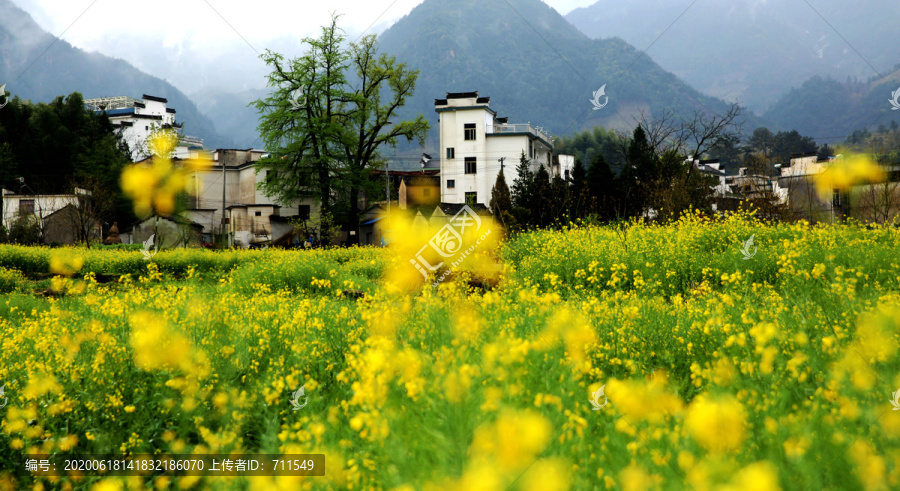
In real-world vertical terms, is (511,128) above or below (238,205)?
above

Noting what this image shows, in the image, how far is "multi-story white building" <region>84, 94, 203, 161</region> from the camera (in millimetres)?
46906

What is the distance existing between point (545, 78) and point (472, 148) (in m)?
109

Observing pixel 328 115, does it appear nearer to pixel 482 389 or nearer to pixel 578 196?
pixel 578 196

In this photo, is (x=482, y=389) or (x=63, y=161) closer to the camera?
(x=482, y=389)

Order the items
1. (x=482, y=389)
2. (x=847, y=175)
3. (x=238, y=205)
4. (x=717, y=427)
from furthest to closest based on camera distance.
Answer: (x=238, y=205)
(x=847, y=175)
(x=482, y=389)
(x=717, y=427)

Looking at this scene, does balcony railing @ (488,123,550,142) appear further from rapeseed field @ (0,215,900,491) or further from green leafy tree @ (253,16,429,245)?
rapeseed field @ (0,215,900,491)

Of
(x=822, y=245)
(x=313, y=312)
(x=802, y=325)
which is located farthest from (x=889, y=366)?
(x=822, y=245)

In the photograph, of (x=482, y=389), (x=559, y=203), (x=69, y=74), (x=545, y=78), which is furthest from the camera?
(x=545, y=78)

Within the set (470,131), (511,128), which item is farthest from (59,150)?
(511,128)

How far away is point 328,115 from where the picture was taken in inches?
1153

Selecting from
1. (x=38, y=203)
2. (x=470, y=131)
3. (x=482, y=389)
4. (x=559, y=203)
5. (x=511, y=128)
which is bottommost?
(x=482, y=389)

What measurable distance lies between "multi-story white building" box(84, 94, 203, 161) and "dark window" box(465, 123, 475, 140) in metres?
24.1

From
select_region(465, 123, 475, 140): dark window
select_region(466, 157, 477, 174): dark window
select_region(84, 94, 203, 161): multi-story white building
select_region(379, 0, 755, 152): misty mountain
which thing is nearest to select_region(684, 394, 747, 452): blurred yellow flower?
select_region(466, 157, 477, 174): dark window

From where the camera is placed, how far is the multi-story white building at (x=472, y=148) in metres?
40.9
